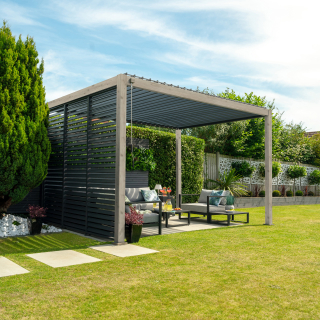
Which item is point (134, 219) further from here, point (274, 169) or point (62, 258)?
point (274, 169)

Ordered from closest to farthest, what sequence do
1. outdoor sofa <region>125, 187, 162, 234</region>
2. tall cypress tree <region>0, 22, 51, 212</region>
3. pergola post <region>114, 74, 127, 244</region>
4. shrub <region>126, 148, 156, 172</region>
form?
1. pergola post <region>114, 74, 127, 244</region>
2. tall cypress tree <region>0, 22, 51, 212</region>
3. outdoor sofa <region>125, 187, 162, 234</region>
4. shrub <region>126, 148, 156, 172</region>

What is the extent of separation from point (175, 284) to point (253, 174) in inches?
488

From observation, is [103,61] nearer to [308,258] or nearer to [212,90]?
[308,258]

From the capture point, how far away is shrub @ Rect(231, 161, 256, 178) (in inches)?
573

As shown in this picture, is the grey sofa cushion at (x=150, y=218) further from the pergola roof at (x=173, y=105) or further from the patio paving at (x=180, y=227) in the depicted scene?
the pergola roof at (x=173, y=105)

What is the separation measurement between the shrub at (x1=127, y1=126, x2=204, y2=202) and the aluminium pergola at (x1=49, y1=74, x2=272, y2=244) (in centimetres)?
67

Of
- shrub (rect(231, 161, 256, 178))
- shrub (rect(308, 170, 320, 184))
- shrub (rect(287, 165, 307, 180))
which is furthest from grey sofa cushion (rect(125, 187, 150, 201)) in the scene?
shrub (rect(308, 170, 320, 184))

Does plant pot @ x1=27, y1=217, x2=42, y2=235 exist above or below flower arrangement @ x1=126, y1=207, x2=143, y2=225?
below

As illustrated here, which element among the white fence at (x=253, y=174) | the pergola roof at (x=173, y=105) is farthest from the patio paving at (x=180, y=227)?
the white fence at (x=253, y=174)

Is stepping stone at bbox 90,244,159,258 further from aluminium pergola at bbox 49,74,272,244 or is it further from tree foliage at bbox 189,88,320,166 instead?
tree foliage at bbox 189,88,320,166

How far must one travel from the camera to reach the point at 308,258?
4965 mm

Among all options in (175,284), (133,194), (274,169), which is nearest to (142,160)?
(133,194)

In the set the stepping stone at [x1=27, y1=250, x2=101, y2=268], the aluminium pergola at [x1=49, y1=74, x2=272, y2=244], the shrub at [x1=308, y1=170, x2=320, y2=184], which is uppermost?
the aluminium pergola at [x1=49, y1=74, x2=272, y2=244]

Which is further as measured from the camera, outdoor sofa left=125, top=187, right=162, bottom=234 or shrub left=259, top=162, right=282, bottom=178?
shrub left=259, top=162, right=282, bottom=178
